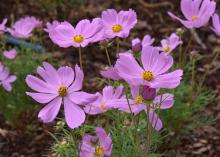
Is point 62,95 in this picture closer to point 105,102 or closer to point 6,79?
point 105,102

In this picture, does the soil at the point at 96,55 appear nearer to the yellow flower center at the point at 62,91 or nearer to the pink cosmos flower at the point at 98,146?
the pink cosmos flower at the point at 98,146

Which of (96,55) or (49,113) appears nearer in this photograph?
(49,113)

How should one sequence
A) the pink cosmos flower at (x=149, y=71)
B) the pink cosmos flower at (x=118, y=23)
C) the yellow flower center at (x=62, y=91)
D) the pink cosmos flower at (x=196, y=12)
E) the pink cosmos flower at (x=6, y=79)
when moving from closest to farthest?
the pink cosmos flower at (x=149, y=71) < the yellow flower center at (x=62, y=91) < the pink cosmos flower at (x=118, y=23) < the pink cosmos flower at (x=196, y=12) < the pink cosmos flower at (x=6, y=79)

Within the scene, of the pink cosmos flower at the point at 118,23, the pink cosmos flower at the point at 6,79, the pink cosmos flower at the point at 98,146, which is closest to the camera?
the pink cosmos flower at the point at 98,146

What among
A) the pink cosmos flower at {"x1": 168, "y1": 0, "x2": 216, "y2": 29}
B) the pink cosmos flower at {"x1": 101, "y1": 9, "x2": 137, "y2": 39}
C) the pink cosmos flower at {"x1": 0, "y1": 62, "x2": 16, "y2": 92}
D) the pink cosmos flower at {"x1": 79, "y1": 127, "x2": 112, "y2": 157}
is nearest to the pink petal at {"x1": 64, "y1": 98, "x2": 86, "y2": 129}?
the pink cosmos flower at {"x1": 79, "y1": 127, "x2": 112, "y2": 157}

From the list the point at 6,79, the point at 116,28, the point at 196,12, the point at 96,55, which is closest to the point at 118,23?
the point at 116,28

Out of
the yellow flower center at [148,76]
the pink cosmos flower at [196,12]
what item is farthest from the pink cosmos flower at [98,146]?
the pink cosmos flower at [196,12]

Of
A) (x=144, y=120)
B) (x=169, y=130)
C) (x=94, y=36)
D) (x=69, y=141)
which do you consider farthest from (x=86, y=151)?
(x=169, y=130)
